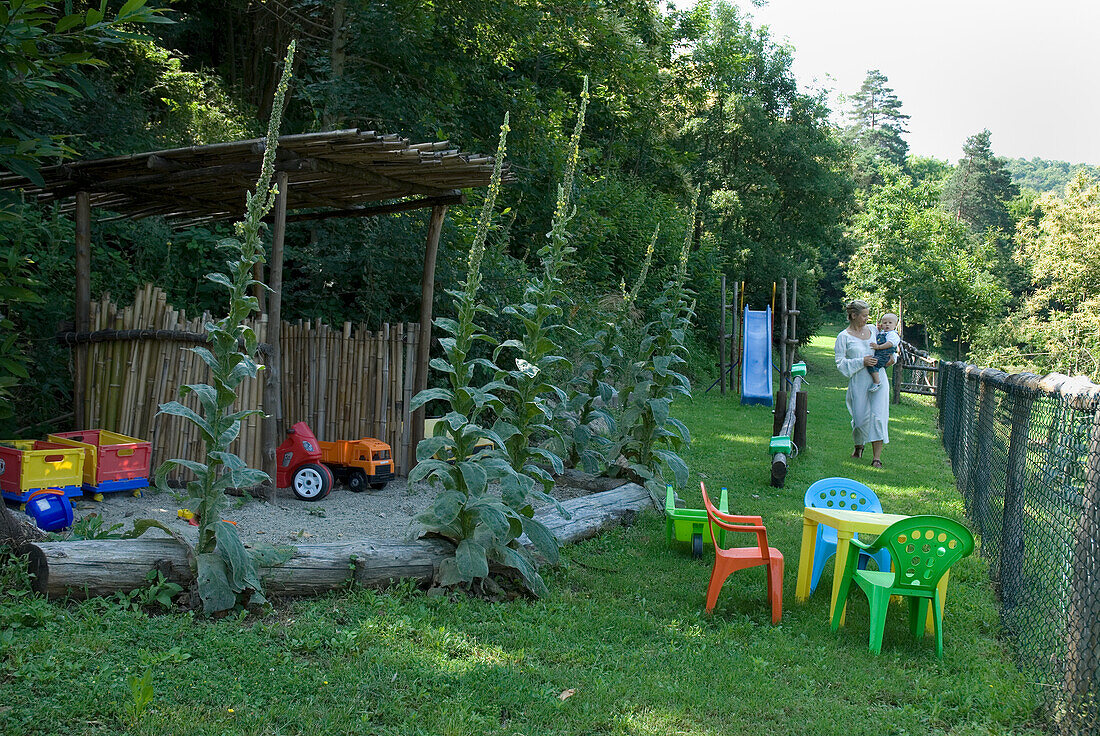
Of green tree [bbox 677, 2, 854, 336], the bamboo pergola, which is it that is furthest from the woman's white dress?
green tree [bbox 677, 2, 854, 336]

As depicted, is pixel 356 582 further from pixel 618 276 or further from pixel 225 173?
pixel 618 276

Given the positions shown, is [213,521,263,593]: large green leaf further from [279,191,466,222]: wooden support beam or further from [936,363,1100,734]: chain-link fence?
[279,191,466,222]: wooden support beam

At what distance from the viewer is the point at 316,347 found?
7844 mm

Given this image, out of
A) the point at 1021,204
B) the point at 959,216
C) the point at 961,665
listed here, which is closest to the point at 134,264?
the point at 961,665

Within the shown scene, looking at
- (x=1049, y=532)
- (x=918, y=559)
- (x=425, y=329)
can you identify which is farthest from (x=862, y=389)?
(x=918, y=559)

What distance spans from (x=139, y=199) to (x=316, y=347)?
224cm

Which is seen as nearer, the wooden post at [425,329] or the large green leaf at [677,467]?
the large green leaf at [677,467]

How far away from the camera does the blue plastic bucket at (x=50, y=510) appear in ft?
16.7

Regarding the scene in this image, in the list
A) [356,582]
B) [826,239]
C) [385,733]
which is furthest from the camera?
[826,239]

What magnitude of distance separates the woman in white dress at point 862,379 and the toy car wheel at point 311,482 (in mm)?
5649

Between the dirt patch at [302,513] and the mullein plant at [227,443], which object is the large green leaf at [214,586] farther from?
the dirt patch at [302,513]

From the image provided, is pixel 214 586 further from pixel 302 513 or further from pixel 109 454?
Answer: pixel 109 454

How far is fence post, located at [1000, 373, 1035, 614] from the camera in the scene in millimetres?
4711

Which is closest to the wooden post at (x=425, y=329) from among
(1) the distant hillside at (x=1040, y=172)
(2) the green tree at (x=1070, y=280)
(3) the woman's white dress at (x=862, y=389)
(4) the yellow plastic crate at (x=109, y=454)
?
(4) the yellow plastic crate at (x=109, y=454)
